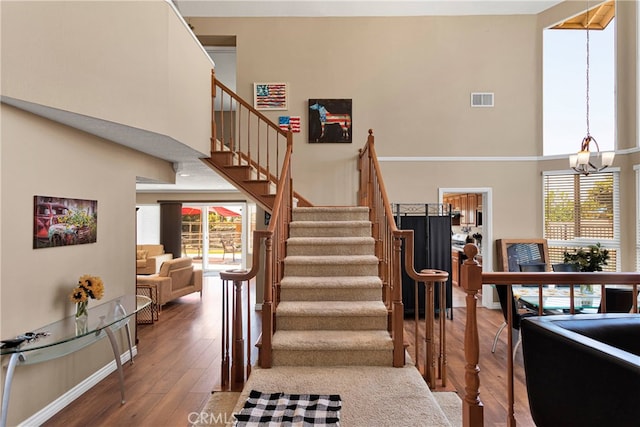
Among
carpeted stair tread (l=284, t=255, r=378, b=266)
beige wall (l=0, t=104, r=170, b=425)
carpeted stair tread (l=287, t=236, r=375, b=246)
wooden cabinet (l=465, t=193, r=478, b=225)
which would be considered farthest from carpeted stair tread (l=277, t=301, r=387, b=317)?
wooden cabinet (l=465, t=193, r=478, b=225)

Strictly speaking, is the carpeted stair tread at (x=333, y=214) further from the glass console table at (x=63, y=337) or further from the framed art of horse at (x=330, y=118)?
the glass console table at (x=63, y=337)

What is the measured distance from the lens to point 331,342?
261 centimetres

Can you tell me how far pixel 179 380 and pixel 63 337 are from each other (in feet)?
4.05

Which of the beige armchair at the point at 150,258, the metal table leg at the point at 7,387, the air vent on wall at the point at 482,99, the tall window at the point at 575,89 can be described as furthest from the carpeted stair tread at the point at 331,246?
the beige armchair at the point at 150,258

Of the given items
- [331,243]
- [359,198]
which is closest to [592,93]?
[359,198]

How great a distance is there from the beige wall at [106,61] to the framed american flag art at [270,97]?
6.72ft

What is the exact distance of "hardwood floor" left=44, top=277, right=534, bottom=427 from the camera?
8.63 feet

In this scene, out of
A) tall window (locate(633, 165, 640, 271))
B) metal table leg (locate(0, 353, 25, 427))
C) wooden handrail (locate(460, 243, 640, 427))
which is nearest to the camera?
wooden handrail (locate(460, 243, 640, 427))

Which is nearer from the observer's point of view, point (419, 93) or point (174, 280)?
point (419, 93)

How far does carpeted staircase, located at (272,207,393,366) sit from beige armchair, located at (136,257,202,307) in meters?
3.11

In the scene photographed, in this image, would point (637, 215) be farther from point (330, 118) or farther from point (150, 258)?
point (150, 258)

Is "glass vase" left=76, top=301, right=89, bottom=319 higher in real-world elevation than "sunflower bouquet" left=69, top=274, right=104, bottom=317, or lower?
lower

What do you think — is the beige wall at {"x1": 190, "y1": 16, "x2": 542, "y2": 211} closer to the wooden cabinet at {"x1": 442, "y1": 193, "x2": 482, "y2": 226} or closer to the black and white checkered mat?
the wooden cabinet at {"x1": 442, "y1": 193, "x2": 482, "y2": 226}

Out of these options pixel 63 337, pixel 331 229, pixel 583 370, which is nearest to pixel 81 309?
pixel 63 337
